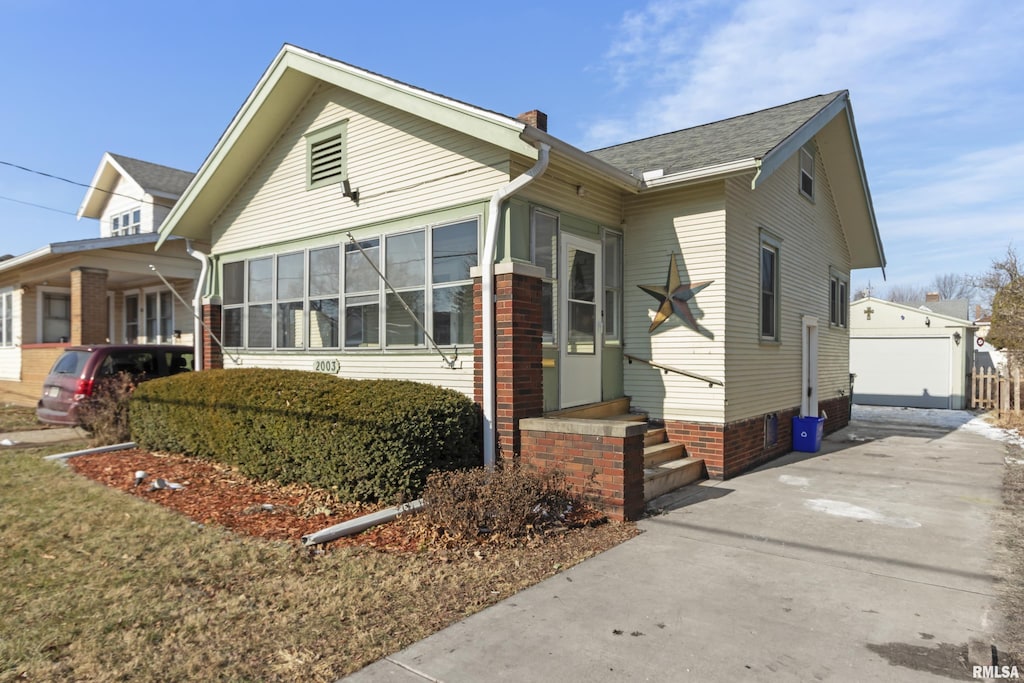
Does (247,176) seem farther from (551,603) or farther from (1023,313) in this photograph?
(1023,313)

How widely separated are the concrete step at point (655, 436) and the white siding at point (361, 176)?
3.77m

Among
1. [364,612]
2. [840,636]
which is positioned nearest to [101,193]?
[364,612]

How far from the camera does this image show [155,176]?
68.8ft

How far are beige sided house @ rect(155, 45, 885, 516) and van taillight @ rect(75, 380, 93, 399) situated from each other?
1.92 metres

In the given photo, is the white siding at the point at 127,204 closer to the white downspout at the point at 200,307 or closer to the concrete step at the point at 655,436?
the white downspout at the point at 200,307

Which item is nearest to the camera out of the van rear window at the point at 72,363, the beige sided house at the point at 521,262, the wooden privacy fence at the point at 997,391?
the beige sided house at the point at 521,262

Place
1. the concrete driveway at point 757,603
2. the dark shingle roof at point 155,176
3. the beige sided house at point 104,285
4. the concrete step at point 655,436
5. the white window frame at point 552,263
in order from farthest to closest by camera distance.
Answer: the dark shingle roof at point 155,176 < the beige sided house at point 104,285 < the concrete step at point 655,436 < the white window frame at point 552,263 < the concrete driveway at point 757,603

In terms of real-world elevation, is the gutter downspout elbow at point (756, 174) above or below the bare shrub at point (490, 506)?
above

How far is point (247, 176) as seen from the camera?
10.5 meters

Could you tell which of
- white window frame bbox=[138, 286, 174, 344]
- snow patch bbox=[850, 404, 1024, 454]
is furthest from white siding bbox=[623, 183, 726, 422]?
white window frame bbox=[138, 286, 174, 344]

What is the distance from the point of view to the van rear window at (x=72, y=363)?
411 inches

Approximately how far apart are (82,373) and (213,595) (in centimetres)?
819

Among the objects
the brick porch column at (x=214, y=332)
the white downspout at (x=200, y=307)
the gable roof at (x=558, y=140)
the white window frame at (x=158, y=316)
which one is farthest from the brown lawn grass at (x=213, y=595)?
the white window frame at (x=158, y=316)

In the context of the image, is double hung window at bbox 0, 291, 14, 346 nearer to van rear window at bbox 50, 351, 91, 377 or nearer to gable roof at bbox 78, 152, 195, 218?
gable roof at bbox 78, 152, 195, 218
